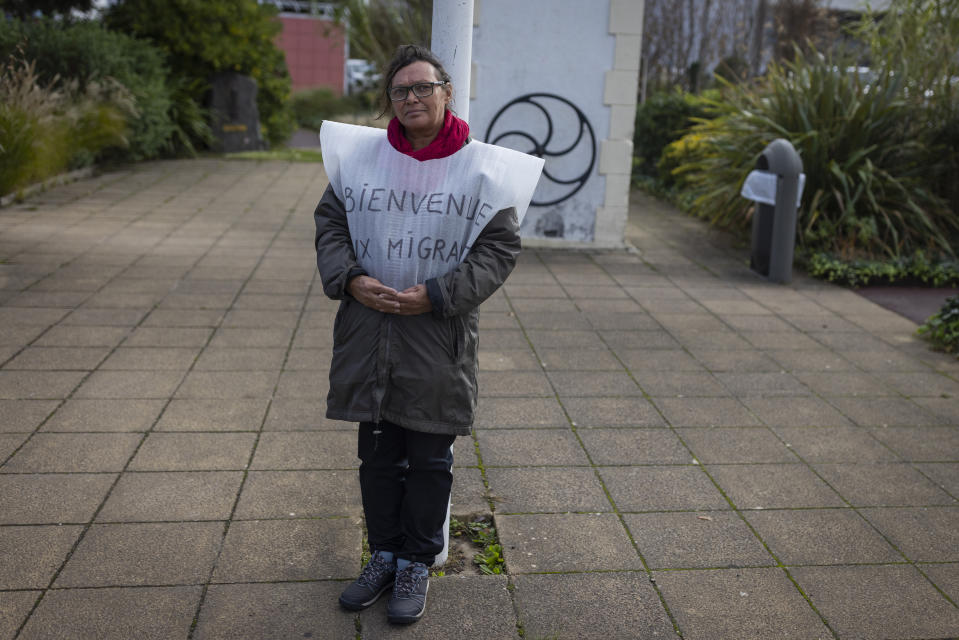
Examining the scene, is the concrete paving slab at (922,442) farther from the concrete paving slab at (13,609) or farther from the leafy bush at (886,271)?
the concrete paving slab at (13,609)

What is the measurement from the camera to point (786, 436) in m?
4.29

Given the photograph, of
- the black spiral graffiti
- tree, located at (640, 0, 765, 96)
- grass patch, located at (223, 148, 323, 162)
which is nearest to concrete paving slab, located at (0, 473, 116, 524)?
the black spiral graffiti

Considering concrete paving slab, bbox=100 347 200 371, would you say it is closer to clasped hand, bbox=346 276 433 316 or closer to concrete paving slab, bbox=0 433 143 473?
concrete paving slab, bbox=0 433 143 473

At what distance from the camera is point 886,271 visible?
764cm

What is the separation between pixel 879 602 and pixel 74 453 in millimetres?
3194

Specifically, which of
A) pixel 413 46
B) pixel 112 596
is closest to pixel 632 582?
pixel 112 596

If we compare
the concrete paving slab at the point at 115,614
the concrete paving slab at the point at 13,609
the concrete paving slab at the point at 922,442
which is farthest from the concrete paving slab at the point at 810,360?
the concrete paving slab at the point at 13,609

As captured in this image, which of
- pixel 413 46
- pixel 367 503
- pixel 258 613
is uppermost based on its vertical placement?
pixel 413 46

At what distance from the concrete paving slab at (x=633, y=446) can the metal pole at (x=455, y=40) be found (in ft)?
5.91

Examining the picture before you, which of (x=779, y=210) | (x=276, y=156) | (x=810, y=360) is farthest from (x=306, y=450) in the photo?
(x=276, y=156)

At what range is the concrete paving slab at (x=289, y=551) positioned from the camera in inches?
117

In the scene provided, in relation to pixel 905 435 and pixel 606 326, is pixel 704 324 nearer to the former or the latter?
pixel 606 326

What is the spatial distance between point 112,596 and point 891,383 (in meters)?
4.29

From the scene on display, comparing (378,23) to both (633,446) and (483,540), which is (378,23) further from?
(483,540)
